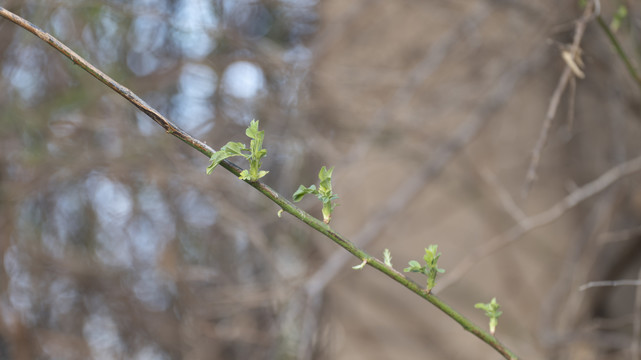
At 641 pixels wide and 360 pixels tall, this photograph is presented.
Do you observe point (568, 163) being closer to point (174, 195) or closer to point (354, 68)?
point (354, 68)

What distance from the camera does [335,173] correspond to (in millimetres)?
1908

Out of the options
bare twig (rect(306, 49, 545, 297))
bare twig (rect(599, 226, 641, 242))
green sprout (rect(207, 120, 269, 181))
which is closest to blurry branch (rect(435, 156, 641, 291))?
bare twig (rect(599, 226, 641, 242))

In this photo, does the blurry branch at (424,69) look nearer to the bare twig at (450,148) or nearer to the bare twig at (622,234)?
the bare twig at (450,148)

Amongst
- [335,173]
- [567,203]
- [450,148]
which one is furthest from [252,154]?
[335,173]

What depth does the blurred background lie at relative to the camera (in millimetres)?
1718

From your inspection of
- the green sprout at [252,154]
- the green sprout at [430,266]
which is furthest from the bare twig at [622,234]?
the green sprout at [252,154]

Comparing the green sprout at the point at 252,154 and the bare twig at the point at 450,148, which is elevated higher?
the bare twig at the point at 450,148

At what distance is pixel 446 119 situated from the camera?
1912mm

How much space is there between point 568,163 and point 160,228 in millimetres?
1399

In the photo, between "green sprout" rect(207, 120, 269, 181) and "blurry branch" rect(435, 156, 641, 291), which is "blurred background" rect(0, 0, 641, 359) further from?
"green sprout" rect(207, 120, 269, 181)

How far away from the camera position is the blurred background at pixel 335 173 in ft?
5.64

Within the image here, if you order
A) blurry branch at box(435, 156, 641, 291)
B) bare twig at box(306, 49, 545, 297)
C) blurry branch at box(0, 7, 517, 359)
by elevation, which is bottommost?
blurry branch at box(0, 7, 517, 359)

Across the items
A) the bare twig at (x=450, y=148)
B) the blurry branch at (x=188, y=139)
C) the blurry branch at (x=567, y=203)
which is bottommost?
the blurry branch at (x=188, y=139)

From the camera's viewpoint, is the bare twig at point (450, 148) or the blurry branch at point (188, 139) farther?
the bare twig at point (450, 148)
